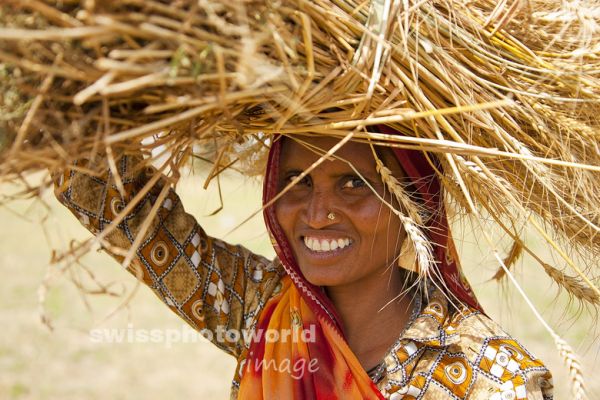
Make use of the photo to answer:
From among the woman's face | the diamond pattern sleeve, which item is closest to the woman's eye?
the woman's face

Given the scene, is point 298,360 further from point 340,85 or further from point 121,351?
point 121,351

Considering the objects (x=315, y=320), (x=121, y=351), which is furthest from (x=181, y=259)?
(x=121, y=351)

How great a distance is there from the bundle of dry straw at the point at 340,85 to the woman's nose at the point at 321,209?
0.79ft

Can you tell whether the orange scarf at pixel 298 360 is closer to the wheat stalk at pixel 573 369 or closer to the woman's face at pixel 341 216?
the woman's face at pixel 341 216

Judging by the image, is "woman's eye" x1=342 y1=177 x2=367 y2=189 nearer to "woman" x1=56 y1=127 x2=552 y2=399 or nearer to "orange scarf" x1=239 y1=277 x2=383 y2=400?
"woman" x1=56 y1=127 x2=552 y2=399

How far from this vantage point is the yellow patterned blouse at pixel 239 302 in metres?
1.91

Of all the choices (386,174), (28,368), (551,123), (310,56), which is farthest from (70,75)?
(28,368)

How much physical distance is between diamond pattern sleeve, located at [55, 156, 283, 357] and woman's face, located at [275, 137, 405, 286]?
0.99 feet

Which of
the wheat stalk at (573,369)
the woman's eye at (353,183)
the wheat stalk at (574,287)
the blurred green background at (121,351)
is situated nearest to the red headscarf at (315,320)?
the woman's eye at (353,183)

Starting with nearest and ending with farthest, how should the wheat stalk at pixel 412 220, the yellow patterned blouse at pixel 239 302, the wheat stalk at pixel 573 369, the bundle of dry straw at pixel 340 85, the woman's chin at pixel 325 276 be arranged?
the bundle of dry straw at pixel 340 85 → the wheat stalk at pixel 573 369 → the wheat stalk at pixel 412 220 → the yellow patterned blouse at pixel 239 302 → the woman's chin at pixel 325 276

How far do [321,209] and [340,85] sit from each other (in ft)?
1.63

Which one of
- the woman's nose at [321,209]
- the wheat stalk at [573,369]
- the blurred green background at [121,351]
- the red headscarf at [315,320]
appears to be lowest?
the wheat stalk at [573,369]

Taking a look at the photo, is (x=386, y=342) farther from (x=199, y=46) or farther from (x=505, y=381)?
(x=199, y=46)

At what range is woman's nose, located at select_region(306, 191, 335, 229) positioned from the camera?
78.4 inches
